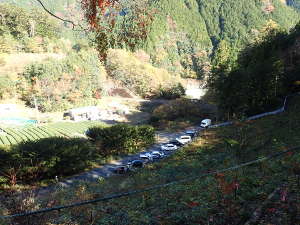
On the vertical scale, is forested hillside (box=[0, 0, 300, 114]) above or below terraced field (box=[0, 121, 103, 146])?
Answer: above

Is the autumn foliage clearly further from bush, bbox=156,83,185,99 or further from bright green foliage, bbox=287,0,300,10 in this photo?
bright green foliage, bbox=287,0,300,10

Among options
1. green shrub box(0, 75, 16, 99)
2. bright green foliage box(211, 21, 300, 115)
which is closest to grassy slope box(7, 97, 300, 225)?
bright green foliage box(211, 21, 300, 115)

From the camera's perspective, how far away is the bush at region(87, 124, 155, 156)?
31.8 metres

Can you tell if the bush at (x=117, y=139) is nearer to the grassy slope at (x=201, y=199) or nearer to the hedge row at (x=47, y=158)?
the hedge row at (x=47, y=158)

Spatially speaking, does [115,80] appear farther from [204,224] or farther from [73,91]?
[204,224]

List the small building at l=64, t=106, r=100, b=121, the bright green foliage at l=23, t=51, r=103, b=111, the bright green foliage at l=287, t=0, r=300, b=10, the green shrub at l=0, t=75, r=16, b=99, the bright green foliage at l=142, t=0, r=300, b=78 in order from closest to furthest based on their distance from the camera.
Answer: the small building at l=64, t=106, r=100, b=121, the bright green foliage at l=23, t=51, r=103, b=111, the green shrub at l=0, t=75, r=16, b=99, the bright green foliage at l=142, t=0, r=300, b=78, the bright green foliage at l=287, t=0, r=300, b=10

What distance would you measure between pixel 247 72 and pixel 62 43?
87.8m

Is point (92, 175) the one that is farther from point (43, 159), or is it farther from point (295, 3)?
point (295, 3)

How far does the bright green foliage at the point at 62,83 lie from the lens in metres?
68.2

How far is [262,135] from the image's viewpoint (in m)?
24.5

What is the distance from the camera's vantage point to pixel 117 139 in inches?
1261

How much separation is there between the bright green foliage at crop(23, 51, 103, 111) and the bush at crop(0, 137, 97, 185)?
44.3m

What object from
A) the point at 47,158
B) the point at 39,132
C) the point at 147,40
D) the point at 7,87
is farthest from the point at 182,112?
the point at 147,40

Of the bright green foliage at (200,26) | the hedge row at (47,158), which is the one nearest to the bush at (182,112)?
the hedge row at (47,158)
